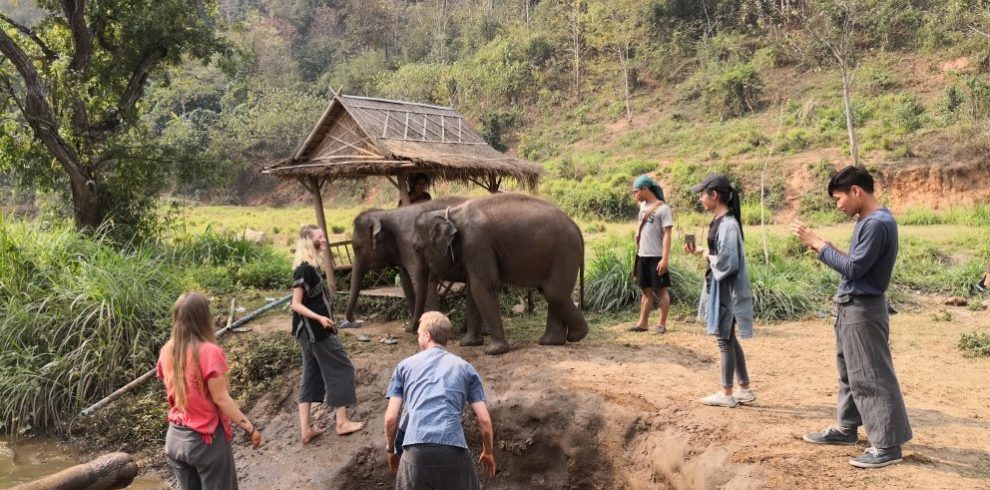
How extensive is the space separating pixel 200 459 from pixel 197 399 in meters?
0.34

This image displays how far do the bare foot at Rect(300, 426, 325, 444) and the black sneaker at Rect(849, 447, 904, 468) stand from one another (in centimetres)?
412

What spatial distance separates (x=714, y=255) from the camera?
5016mm

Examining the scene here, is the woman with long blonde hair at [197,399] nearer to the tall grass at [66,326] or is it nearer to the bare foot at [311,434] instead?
the bare foot at [311,434]

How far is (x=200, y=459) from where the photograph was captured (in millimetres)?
3766

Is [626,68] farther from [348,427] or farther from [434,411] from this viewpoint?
[434,411]

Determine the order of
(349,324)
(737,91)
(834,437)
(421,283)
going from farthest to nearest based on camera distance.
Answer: (737,91)
(349,324)
(421,283)
(834,437)

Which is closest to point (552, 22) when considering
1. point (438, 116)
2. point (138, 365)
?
point (438, 116)

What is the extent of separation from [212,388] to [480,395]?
1394mm

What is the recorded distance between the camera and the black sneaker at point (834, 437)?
436cm

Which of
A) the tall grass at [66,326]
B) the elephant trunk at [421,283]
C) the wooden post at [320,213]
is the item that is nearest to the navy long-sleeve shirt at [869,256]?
the elephant trunk at [421,283]

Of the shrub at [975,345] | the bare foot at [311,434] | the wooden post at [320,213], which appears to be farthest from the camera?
the wooden post at [320,213]

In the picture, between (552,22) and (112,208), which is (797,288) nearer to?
(112,208)

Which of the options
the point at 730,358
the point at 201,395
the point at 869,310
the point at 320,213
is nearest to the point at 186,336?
the point at 201,395

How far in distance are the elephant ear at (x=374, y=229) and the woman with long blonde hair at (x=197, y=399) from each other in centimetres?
443
